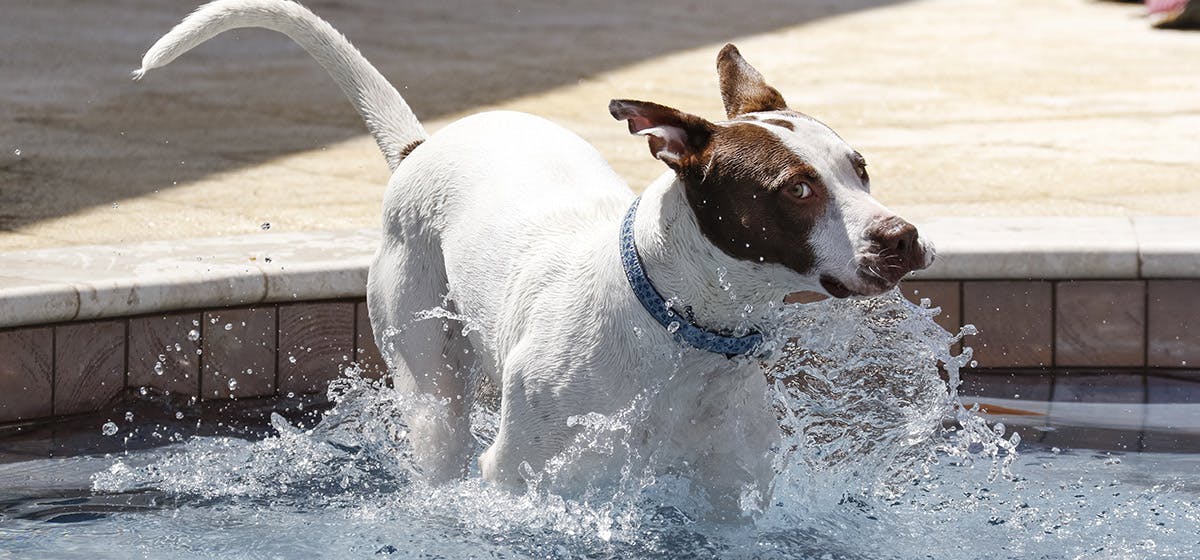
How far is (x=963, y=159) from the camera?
22.6ft

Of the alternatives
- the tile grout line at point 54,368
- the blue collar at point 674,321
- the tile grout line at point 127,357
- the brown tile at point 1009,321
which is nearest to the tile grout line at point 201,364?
the tile grout line at point 127,357

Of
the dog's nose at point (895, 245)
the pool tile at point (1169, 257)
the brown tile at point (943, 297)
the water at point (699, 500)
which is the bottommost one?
the water at point (699, 500)

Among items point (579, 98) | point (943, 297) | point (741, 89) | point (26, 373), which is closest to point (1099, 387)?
point (943, 297)

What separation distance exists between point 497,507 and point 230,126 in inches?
162

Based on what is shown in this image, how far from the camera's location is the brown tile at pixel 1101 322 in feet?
16.1

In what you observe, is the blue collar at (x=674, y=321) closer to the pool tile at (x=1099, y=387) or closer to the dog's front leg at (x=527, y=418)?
the dog's front leg at (x=527, y=418)

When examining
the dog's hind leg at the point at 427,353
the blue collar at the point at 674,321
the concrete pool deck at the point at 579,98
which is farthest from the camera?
the concrete pool deck at the point at 579,98

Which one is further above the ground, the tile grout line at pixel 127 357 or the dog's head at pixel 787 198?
the dog's head at pixel 787 198

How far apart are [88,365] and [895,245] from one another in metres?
2.40

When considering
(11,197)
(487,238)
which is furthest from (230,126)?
(487,238)

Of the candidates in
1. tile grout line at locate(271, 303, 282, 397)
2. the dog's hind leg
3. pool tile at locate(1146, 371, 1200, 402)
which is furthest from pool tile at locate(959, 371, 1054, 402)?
tile grout line at locate(271, 303, 282, 397)

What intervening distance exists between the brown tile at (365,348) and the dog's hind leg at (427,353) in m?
0.78

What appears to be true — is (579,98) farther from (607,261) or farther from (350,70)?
(607,261)

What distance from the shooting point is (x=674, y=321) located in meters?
3.19
